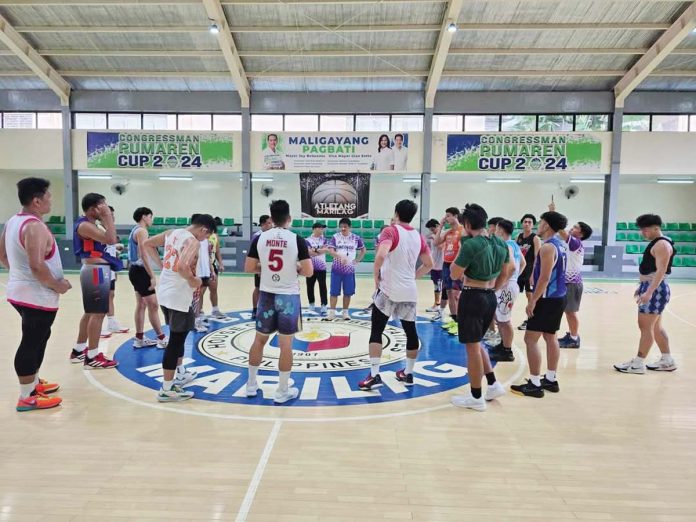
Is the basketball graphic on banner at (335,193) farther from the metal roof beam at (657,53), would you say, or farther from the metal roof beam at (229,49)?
the metal roof beam at (657,53)

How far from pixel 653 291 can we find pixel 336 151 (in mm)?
10776

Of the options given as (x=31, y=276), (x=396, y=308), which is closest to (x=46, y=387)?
(x=31, y=276)

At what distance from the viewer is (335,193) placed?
14008 millimetres

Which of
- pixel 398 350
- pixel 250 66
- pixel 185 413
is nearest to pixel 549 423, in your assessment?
pixel 398 350

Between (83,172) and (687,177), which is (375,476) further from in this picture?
(687,177)

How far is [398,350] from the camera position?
18.0 ft

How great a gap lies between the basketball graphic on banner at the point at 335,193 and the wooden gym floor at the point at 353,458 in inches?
402

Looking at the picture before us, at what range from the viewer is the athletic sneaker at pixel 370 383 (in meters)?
4.19

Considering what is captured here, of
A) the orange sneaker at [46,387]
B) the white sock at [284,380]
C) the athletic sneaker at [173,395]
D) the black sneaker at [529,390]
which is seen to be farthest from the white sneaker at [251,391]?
the black sneaker at [529,390]

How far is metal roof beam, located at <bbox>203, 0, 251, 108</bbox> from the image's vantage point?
34.1 ft

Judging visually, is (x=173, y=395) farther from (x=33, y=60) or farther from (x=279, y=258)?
(x=33, y=60)

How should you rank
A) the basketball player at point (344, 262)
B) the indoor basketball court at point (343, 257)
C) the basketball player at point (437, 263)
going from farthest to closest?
the basketball player at point (437, 263), the basketball player at point (344, 262), the indoor basketball court at point (343, 257)

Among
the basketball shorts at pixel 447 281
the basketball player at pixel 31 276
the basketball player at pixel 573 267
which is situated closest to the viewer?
the basketball player at pixel 31 276

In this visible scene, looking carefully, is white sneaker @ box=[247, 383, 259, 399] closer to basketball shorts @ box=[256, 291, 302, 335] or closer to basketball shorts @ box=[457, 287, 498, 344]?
basketball shorts @ box=[256, 291, 302, 335]
